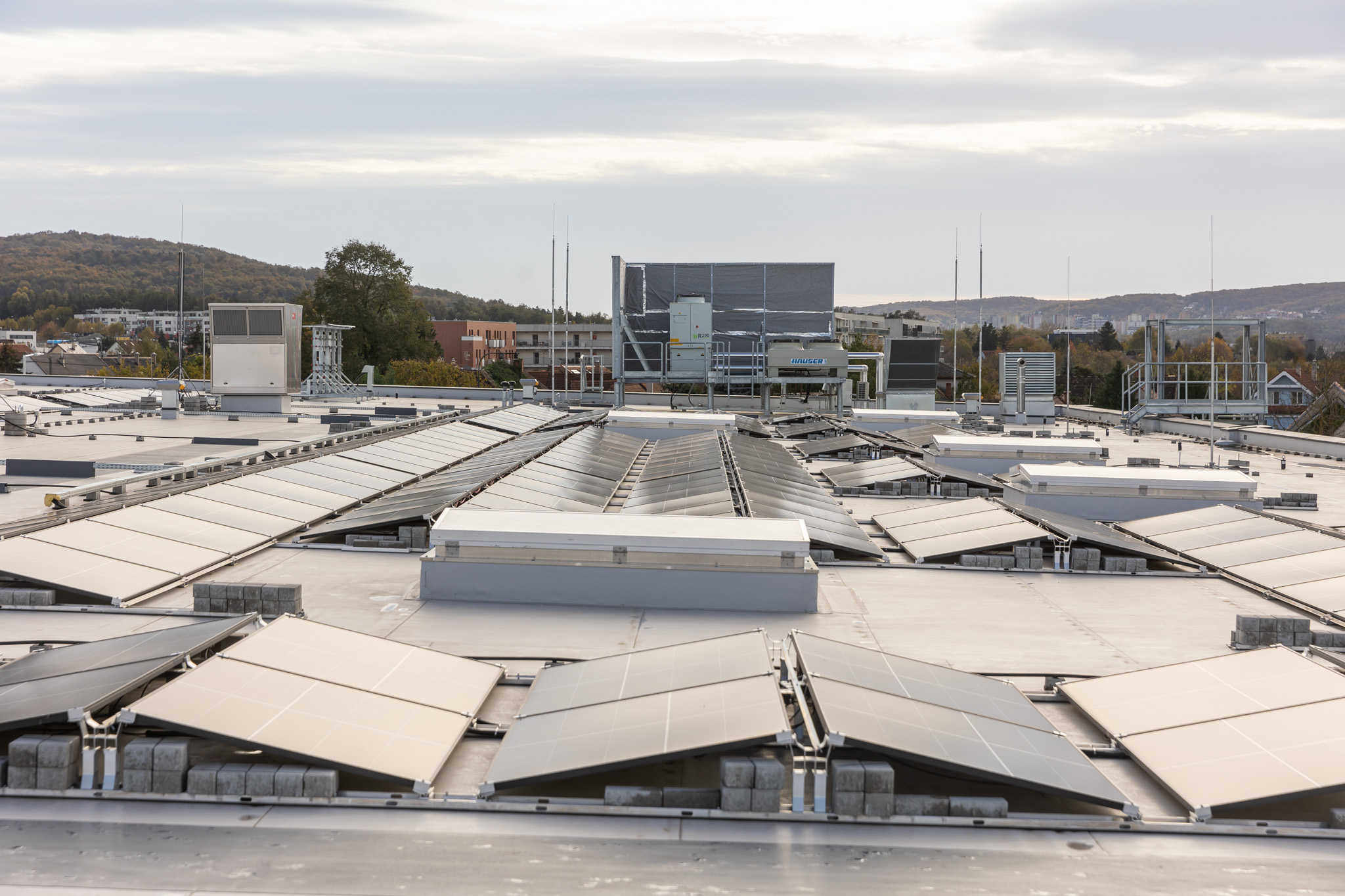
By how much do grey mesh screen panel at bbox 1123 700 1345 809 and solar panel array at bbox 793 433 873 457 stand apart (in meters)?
34.4

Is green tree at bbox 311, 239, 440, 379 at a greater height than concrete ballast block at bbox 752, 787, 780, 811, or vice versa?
green tree at bbox 311, 239, 440, 379

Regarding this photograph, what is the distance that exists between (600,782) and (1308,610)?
48.4 feet

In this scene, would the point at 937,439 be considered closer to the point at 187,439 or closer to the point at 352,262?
the point at 187,439

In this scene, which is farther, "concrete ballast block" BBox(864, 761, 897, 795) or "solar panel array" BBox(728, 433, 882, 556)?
"solar panel array" BBox(728, 433, 882, 556)

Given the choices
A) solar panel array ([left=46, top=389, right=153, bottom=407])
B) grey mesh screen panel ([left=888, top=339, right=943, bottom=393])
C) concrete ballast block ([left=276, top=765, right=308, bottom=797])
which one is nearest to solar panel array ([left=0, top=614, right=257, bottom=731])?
concrete ballast block ([left=276, top=765, right=308, bottom=797])

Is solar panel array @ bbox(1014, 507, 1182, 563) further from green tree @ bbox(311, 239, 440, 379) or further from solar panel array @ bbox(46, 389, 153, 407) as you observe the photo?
green tree @ bbox(311, 239, 440, 379)

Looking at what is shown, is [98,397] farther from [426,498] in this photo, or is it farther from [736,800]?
[736,800]

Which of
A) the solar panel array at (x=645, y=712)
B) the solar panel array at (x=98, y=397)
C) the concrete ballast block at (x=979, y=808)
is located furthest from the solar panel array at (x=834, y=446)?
the solar panel array at (x=98, y=397)

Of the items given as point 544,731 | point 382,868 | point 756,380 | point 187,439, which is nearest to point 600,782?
point 544,731

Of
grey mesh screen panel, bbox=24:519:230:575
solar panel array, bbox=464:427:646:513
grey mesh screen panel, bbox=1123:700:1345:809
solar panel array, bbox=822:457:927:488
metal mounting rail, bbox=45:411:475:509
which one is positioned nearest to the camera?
grey mesh screen panel, bbox=1123:700:1345:809

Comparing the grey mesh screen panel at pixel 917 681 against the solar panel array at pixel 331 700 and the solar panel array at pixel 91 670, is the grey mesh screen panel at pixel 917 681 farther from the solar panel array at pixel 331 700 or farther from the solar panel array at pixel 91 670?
the solar panel array at pixel 91 670

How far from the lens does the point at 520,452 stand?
37094 mm

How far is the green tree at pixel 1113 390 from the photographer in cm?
12044

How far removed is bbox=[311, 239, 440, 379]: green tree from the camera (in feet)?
412
